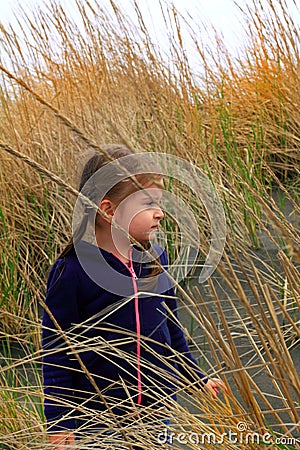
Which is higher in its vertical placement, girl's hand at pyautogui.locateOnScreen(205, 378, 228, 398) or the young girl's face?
the young girl's face

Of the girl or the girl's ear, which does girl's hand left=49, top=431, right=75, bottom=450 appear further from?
the girl's ear

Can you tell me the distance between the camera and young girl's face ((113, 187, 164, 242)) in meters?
1.57

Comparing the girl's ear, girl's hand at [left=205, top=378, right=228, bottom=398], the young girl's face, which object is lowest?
girl's hand at [left=205, top=378, right=228, bottom=398]

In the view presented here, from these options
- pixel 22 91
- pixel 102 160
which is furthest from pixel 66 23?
pixel 102 160

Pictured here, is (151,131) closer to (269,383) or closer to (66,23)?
(66,23)

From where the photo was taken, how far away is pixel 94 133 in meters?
3.49

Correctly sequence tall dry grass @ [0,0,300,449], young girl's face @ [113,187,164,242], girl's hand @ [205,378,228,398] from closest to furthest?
girl's hand @ [205,378,228,398] < young girl's face @ [113,187,164,242] < tall dry grass @ [0,0,300,449]

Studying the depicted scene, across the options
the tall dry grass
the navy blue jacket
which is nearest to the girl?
the navy blue jacket

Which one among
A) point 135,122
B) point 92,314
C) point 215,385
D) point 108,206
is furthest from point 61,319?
point 135,122

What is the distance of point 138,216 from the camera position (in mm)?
1578

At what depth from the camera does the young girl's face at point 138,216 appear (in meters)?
1.57

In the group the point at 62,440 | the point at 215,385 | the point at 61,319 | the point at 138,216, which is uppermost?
the point at 138,216

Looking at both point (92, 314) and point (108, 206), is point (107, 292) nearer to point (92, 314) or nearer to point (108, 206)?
point (92, 314)

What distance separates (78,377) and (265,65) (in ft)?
11.3
